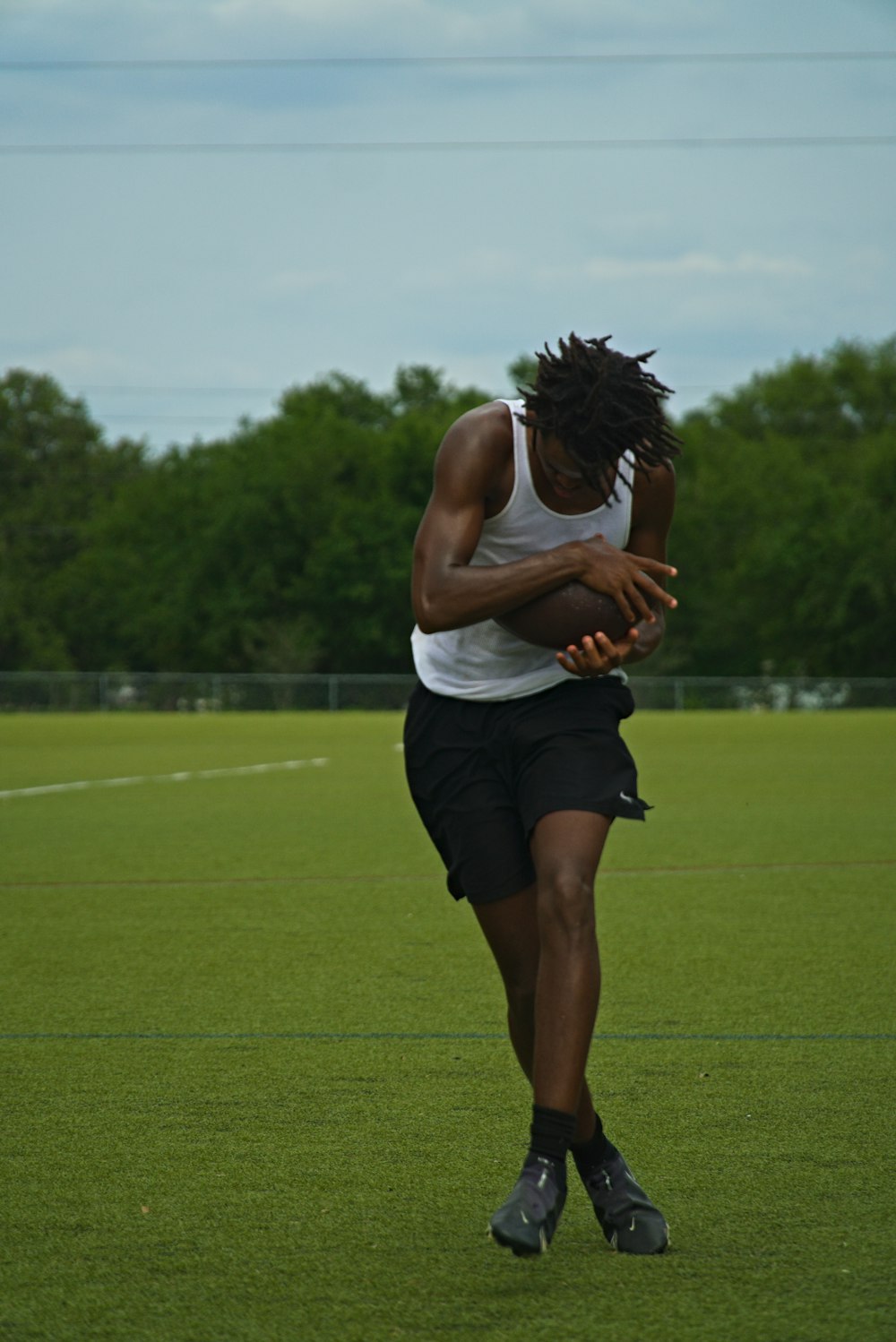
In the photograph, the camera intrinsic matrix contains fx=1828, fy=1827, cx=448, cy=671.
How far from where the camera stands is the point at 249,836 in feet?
44.3

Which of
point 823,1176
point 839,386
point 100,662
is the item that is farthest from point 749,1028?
point 839,386

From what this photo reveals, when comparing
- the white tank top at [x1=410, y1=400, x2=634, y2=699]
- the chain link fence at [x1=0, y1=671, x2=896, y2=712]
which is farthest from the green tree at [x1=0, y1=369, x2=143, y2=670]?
the white tank top at [x1=410, y1=400, x2=634, y2=699]

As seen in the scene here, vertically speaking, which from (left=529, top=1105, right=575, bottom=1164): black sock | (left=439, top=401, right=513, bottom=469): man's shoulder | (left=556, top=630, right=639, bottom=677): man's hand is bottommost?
(left=529, top=1105, right=575, bottom=1164): black sock

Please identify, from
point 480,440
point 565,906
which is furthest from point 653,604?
point 565,906

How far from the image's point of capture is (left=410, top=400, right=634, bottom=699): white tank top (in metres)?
4.06

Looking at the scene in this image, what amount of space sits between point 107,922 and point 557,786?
17.8 feet

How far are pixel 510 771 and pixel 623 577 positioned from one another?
507mm

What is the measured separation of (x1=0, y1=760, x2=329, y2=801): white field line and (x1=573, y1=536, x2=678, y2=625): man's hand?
13922 mm

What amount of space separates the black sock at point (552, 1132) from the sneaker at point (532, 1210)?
2cm

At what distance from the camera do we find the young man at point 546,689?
3.80 meters

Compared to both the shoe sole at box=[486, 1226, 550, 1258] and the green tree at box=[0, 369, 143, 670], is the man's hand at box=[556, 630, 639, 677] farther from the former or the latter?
the green tree at box=[0, 369, 143, 670]

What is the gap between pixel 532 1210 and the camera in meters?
3.54

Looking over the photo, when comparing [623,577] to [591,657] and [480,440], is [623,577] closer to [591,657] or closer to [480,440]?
[591,657]

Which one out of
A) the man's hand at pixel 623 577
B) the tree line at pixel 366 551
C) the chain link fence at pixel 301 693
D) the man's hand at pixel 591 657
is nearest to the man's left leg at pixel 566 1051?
the man's hand at pixel 591 657
